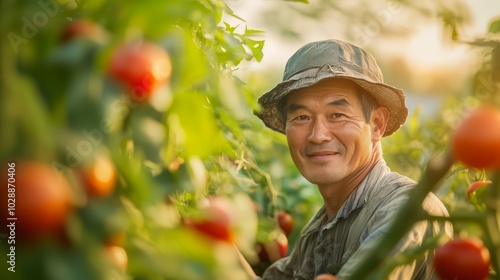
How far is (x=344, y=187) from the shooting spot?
2.03m

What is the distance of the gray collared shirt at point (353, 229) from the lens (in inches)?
60.2

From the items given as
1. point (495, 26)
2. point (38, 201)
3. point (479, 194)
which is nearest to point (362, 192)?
point (479, 194)

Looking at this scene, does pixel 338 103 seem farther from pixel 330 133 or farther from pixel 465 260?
pixel 465 260

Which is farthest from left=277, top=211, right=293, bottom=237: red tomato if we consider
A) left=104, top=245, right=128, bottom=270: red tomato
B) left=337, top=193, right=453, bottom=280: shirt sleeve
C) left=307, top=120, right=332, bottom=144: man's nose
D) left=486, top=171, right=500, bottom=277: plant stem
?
left=104, top=245, right=128, bottom=270: red tomato

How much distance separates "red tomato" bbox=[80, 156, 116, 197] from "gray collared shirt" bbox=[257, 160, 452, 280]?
94cm

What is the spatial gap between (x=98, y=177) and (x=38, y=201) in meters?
0.06

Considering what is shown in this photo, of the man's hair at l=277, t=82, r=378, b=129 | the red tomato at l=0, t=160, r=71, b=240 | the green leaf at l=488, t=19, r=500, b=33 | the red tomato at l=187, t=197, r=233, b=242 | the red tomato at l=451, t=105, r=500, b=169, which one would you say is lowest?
the man's hair at l=277, t=82, r=378, b=129

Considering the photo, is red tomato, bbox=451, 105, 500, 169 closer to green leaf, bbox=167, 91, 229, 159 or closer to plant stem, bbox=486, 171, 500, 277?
plant stem, bbox=486, 171, 500, 277

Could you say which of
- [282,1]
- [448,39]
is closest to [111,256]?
[282,1]

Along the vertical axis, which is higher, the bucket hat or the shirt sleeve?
the bucket hat

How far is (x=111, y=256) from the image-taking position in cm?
57

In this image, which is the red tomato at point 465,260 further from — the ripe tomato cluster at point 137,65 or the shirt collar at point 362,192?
the shirt collar at point 362,192

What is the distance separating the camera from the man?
6.21ft

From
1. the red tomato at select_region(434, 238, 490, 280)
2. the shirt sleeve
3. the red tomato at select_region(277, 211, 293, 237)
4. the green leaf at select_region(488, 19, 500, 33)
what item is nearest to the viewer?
the red tomato at select_region(434, 238, 490, 280)
